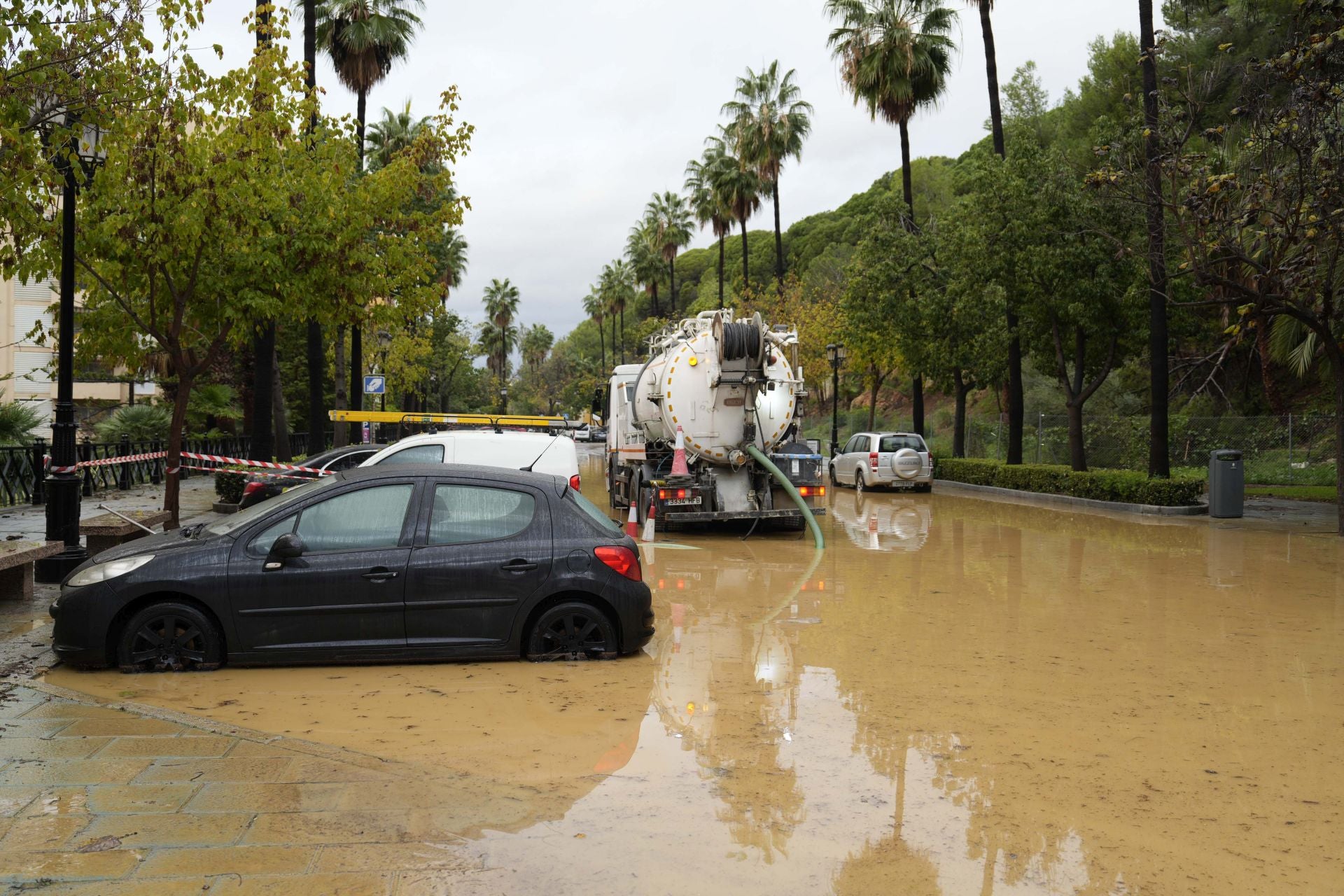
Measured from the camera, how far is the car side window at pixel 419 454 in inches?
530

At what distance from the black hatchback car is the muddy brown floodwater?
0.75 feet

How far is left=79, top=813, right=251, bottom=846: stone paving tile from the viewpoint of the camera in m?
4.78

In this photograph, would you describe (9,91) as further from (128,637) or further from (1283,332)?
(1283,332)

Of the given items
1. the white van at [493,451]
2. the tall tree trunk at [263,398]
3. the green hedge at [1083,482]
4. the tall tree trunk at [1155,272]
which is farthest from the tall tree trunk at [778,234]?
the white van at [493,451]

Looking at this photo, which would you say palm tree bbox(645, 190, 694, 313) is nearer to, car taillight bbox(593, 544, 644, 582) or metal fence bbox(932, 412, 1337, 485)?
metal fence bbox(932, 412, 1337, 485)

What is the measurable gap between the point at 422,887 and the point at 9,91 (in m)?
7.89

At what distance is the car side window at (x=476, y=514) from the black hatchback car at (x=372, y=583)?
0.03ft

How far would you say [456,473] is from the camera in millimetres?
8234

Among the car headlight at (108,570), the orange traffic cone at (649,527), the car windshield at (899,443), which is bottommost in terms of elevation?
the orange traffic cone at (649,527)

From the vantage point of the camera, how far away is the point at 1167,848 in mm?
A: 4902

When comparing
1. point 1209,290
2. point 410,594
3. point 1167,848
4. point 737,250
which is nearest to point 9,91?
point 410,594

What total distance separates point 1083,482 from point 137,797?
78.9ft

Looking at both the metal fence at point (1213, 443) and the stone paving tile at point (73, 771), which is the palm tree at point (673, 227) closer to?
the metal fence at point (1213, 443)

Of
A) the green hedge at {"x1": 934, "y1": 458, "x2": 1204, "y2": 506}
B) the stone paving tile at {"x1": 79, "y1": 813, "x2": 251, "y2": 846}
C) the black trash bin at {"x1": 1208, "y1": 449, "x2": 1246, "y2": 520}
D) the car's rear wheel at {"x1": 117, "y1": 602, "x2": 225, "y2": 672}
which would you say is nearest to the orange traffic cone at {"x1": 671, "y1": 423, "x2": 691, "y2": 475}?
the car's rear wheel at {"x1": 117, "y1": 602, "x2": 225, "y2": 672}
